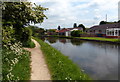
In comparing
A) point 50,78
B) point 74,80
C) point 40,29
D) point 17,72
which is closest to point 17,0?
point 17,72

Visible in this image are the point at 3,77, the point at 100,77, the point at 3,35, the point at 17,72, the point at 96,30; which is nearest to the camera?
the point at 3,35

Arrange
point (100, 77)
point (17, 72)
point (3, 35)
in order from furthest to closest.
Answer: point (100, 77) < point (17, 72) < point (3, 35)

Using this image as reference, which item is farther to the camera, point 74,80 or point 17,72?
point 17,72

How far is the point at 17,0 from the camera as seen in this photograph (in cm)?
657

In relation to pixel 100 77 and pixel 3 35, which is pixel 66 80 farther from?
pixel 3 35

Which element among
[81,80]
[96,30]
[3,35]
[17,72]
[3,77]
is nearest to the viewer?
[3,35]

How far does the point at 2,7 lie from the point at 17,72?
9.60 ft

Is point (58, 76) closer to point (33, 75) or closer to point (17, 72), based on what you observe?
point (33, 75)

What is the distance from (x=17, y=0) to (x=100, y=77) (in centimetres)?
568

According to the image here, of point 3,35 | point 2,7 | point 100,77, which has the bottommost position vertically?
point 100,77

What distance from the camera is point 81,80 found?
5863 millimetres

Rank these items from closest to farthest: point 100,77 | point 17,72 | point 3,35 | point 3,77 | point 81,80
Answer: point 3,35 < point 3,77 < point 81,80 < point 17,72 < point 100,77

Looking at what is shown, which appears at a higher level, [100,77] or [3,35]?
[3,35]

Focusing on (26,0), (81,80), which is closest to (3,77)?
(81,80)
